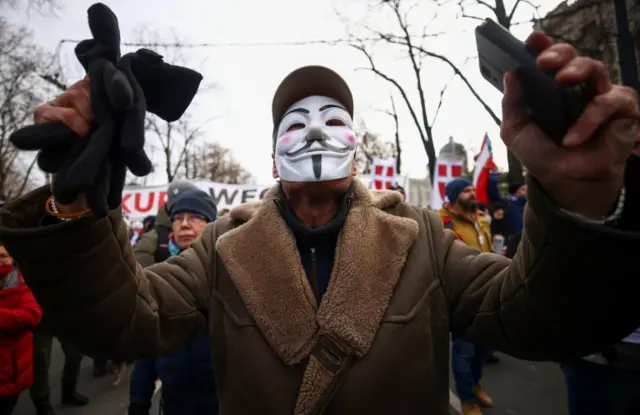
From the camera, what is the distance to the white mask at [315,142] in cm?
181

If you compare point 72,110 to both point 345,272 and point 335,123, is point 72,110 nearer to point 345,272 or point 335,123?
point 345,272

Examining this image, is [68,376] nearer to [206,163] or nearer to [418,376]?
[418,376]

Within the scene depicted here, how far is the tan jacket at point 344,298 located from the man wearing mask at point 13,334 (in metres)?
2.46

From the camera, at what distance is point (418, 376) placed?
1469 millimetres

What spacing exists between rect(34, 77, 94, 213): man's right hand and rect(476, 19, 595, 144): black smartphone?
0.95m

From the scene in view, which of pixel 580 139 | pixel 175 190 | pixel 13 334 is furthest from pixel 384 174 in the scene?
pixel 580 139

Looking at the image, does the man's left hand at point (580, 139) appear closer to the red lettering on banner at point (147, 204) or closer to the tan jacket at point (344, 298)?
the tan jacket at point (344, 298)

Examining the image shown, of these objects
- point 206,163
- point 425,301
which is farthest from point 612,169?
point 206,163

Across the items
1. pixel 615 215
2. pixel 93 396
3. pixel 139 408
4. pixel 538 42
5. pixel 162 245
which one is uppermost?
pixel 538 42

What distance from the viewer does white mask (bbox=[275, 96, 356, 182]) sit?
181 centimetres

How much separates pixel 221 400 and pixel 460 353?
10.1 feet

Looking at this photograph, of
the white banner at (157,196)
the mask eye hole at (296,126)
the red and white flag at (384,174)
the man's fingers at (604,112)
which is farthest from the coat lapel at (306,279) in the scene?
the white banner at (157,196)

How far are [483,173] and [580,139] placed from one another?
684cm

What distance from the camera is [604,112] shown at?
940mm
